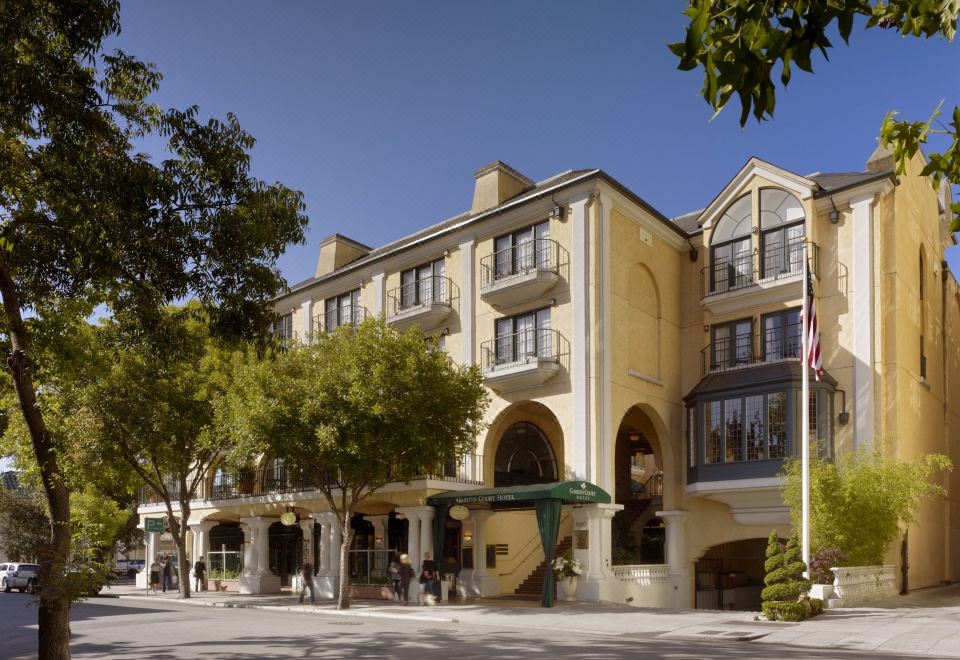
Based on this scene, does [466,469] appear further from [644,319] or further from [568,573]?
[644,319]

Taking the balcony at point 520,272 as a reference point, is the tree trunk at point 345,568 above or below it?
below

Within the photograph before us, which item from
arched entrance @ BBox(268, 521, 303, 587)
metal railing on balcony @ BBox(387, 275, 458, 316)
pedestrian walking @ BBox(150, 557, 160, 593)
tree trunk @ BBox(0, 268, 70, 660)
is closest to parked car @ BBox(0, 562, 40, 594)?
pedestrian walking @ BBox(150, 557, 160, 593)

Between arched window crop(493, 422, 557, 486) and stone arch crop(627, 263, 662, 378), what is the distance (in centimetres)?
505

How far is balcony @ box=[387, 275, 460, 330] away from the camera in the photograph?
1372 inches

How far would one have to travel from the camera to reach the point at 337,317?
1602 inches

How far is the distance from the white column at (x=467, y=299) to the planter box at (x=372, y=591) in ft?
28.0

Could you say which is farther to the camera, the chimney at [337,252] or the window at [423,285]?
the chimney at [337,252]

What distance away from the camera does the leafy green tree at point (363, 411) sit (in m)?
26.4

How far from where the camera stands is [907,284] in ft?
102

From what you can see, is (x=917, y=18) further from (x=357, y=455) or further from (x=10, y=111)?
(x=357, y=455)

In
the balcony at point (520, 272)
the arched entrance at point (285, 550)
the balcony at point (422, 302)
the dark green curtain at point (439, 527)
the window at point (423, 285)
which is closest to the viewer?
the dark green curtain at point (439, 527)

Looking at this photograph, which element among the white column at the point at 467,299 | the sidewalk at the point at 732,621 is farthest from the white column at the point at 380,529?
the white column at the point at 467,299

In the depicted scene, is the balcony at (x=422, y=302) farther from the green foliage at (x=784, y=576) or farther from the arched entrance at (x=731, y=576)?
the green foliage at (x=784, y=576)

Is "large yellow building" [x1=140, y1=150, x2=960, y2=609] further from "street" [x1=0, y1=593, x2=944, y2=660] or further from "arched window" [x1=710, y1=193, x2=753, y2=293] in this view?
"street" [x1=0, y1=593, x2=944, y2=660]
